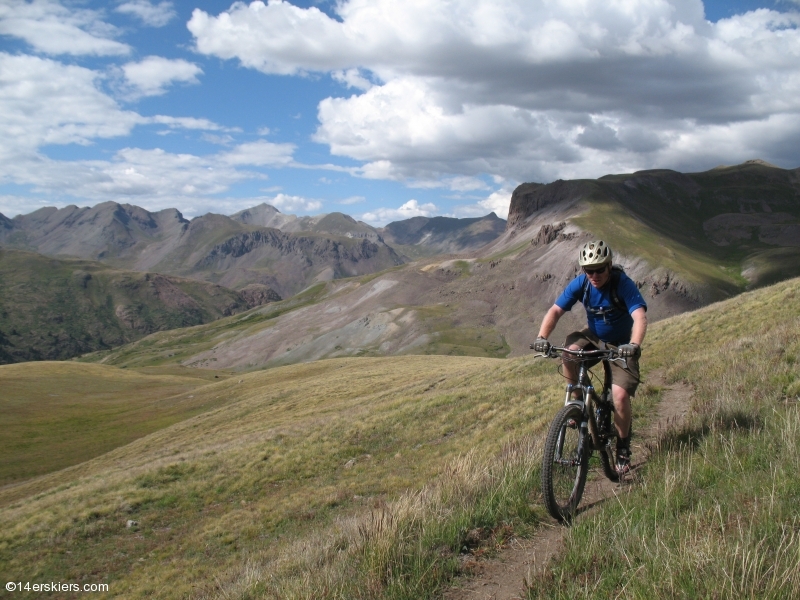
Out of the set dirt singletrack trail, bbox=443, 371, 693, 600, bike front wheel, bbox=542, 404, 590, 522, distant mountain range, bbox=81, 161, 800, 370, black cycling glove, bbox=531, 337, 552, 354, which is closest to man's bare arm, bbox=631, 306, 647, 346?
black cycling glove, bbox=531, 337, 552, 354

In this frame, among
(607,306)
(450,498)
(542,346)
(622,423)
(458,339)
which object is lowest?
(458,339)

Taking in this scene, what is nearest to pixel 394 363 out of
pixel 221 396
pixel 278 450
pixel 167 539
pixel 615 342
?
pixel 221 396

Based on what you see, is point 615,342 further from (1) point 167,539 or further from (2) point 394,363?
(2) point 394,363

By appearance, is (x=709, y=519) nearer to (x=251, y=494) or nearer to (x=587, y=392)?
(x=587, y=392)

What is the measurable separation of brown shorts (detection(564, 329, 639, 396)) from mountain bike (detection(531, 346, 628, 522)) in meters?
0.19

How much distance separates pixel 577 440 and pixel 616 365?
1.26 metres

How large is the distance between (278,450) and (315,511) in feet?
25.4

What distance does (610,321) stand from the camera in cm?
802

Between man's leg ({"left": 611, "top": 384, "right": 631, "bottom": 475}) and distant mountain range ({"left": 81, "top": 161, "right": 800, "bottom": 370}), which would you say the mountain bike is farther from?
distant mountain range ({"left": 81, "top": 161, "right": 800, "bottom": 370})

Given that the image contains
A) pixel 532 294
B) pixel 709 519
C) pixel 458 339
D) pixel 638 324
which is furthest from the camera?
pixel 532 294

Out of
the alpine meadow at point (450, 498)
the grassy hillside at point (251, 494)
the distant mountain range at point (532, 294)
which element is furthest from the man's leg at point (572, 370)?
the distant mountain range at point (532, 294)

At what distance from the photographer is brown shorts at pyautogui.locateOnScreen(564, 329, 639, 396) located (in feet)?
24.7

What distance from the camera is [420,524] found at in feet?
20.8

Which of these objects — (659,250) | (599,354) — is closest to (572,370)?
(599,354)
